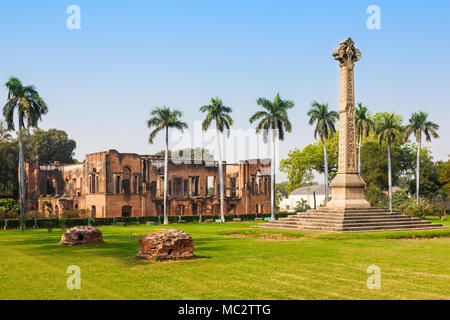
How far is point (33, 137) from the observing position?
239 ft

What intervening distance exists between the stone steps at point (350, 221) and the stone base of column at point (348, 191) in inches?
20.5

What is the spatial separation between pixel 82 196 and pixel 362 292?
47.5 metres

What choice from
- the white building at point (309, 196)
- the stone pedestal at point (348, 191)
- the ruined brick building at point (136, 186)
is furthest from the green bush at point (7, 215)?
the white building at point (309, 196)

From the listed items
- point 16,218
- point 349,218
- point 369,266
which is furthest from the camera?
point 16,218

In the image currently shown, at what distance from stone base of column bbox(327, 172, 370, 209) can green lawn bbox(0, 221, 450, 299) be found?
339 inches

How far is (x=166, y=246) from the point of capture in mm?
13992

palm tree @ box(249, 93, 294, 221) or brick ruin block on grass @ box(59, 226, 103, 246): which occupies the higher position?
palm tree @ box(249, 93, 294, 221)

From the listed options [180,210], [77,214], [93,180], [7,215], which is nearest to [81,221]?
[7,215]

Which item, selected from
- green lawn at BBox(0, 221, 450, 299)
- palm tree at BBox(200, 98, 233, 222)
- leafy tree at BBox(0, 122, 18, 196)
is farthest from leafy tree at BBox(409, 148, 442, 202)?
leafy tree at BBox(0, 122, 18, 196)

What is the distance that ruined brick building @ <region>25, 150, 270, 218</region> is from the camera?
166 feet

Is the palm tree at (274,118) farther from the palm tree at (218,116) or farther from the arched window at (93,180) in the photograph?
the arched window at (93,180)

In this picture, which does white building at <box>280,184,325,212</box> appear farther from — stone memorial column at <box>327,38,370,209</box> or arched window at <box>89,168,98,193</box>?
stone memorial column at <box>327,38,370,209</box>
